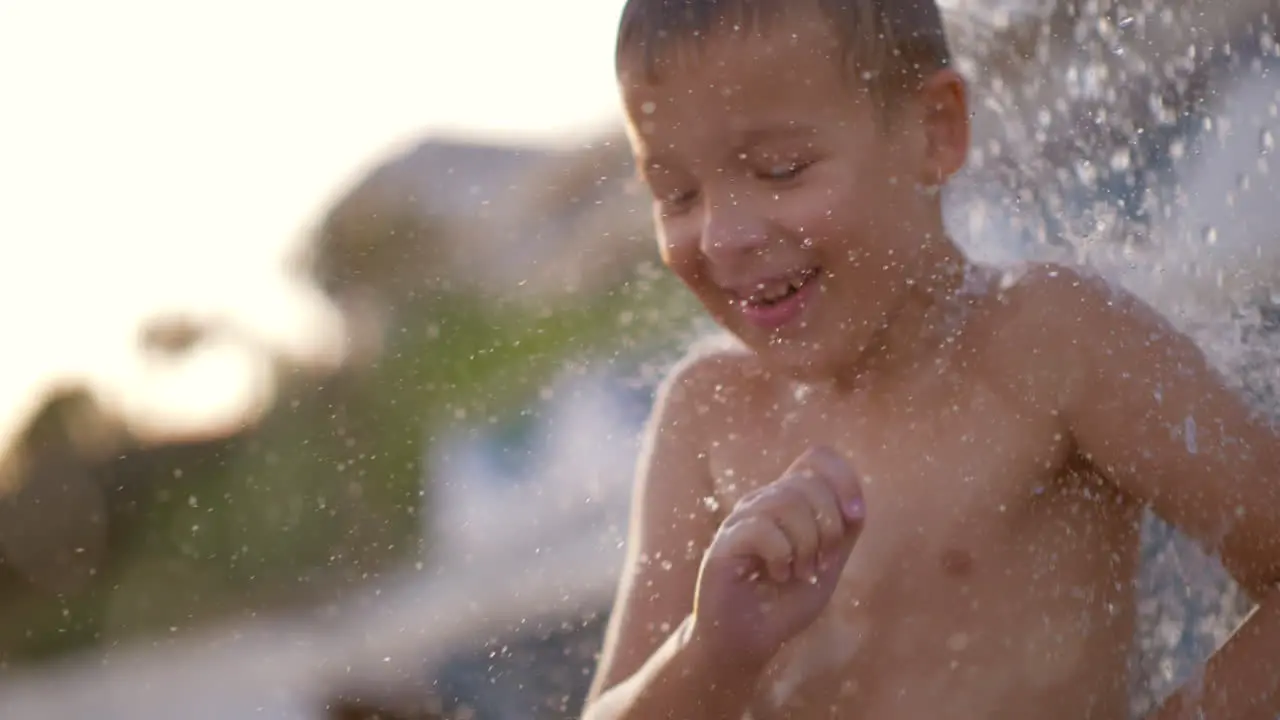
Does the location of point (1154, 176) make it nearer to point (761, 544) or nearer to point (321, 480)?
point (761, 544)

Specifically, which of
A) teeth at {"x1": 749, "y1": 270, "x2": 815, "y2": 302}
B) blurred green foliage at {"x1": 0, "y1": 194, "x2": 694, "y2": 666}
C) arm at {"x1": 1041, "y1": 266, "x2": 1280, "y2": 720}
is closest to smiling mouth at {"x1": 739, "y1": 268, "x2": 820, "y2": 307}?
teeth at {"x1": 749, "y1": 270, "x2": 815, "y2": 302}

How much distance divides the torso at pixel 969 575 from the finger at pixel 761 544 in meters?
0.29

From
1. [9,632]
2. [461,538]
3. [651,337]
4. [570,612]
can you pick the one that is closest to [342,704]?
[461,538]

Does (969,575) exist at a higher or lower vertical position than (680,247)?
lower

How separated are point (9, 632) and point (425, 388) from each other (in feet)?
7.25

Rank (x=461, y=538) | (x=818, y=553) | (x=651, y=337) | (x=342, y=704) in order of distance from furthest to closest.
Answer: (x=461, y=538), (x=342, y=704), (x=651, y=337), (x=818, y=553)

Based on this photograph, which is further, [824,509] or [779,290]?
[779,290]

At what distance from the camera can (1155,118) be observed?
191 centimetres

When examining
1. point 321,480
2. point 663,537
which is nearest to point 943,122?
point 663,537

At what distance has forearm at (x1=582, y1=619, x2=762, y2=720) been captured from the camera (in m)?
1.10

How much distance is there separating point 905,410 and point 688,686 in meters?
0.33

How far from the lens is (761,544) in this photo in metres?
1.00

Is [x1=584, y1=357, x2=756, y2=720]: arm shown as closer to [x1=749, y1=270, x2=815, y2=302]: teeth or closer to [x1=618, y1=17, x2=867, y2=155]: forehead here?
[x1=749, y1=270, x2=815, y2=302]: teeth

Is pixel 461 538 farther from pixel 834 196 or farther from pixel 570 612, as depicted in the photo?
pixel 834 196
